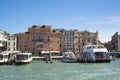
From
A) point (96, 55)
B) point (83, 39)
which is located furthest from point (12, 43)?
point (96, 55)

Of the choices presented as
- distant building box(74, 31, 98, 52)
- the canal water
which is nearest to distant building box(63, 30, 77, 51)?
distant building box(74, 31, 98, 52)

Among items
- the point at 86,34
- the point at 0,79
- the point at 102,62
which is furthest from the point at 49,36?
the point at 0,79

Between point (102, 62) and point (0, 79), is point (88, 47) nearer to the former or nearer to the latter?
point (102, 62)

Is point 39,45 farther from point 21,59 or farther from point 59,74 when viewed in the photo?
point 59,74

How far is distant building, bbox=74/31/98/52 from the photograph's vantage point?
Answer: 325ft

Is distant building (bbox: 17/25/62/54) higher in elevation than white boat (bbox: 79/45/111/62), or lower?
higher

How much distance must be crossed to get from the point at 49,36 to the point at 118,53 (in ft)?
88.1

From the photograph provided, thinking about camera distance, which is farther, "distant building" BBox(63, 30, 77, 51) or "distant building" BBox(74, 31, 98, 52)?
"distant building" BBox(63, 30, 77, 51)

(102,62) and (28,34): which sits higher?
(28,34)

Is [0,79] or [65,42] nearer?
[0,79]

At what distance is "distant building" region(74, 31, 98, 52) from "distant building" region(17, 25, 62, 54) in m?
9.27

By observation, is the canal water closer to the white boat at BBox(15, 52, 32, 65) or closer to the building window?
the white boat at BBox(15, 52, 32, 65)

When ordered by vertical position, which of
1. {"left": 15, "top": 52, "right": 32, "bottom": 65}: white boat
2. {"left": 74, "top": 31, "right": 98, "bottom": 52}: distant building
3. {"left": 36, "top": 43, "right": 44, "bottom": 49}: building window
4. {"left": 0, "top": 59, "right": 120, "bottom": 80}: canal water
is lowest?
{"left": 0, "top": 59, "right": 120, "bottom": 80}: canal water

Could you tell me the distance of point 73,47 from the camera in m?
100
